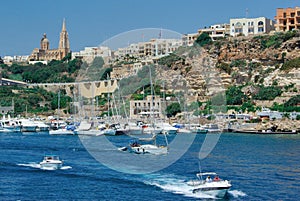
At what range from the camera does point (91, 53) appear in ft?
300

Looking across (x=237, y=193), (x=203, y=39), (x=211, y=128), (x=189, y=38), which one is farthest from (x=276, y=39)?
(x=237, y=193)

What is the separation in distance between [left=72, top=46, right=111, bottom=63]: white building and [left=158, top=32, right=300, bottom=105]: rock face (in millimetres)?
16862

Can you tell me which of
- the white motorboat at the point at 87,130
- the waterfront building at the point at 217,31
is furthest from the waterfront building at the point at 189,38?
the white motorboat at the point at 87,130

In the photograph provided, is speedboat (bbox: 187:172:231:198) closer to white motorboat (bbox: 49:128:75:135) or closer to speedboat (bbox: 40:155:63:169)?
speedboat (bbox: 40:155:63:169)

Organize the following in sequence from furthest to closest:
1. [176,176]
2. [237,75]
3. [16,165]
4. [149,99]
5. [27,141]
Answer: [237,75] → [149,99] → [27,141] → [16,165] → [176,176]

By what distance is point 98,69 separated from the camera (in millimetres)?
79875

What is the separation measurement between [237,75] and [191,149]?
89.8 ft

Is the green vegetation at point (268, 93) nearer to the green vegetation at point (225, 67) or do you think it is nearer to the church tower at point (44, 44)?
the green vegetation at point (225, 67)

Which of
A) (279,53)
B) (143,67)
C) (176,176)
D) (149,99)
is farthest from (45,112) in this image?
(176,176)

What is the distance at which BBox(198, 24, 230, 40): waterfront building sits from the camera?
7234cm

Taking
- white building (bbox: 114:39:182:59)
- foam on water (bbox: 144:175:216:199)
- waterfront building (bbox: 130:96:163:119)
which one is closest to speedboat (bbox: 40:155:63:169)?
foam on water (bbox: 144:175:216:199)

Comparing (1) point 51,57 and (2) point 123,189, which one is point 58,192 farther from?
(1) point 51,57

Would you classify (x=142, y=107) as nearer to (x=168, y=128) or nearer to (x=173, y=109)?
(x=173, y=109)

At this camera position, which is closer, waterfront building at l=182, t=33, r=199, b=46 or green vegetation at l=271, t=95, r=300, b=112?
green vegetation at l=271, t=95, r=300, b=112
